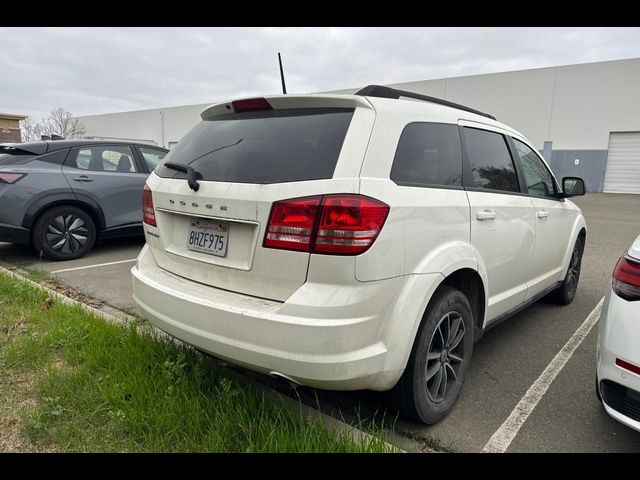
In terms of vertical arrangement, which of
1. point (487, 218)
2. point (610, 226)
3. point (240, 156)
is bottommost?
point (610, 226)

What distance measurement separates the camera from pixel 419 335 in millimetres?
2205

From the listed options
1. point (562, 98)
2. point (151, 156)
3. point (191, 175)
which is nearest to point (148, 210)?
point (191, 175)

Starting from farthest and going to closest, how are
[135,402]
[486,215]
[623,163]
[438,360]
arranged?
[623,163] < [486,215] < [438,360] < [135,402]

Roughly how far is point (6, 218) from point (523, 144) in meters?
5.97

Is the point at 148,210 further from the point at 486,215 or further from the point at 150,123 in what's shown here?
the point at 150,123

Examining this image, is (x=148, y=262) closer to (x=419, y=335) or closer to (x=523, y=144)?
(x=419, y=335)

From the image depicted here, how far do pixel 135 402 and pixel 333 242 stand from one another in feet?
4.70

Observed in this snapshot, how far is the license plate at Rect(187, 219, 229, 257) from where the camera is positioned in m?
2.19

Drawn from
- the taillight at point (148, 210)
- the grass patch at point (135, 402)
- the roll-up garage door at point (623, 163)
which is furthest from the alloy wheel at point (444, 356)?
the roll-up garage door at point (623, 163)

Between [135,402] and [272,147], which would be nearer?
[272,147]

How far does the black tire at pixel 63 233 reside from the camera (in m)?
5.61

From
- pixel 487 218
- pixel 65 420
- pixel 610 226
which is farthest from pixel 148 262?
pixel 610 226

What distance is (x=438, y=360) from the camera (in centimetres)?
242

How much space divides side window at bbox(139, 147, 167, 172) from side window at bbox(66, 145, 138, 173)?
224 mm
